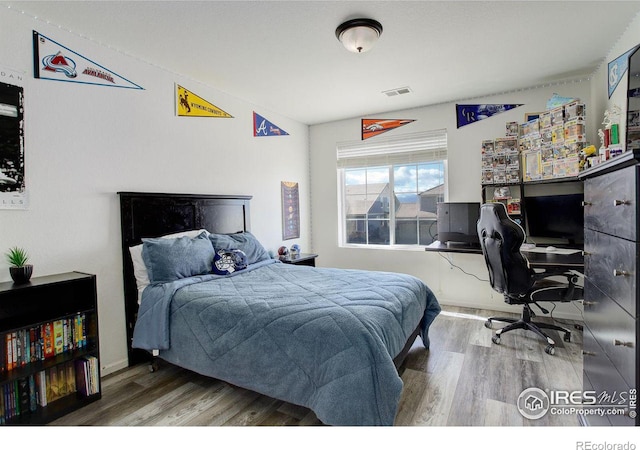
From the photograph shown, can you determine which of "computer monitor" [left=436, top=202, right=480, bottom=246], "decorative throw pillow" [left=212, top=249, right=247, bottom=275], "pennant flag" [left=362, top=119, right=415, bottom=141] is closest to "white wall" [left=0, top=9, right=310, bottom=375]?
"decorative throw pillow" [left=212, top=249, right=247, bottom=275]

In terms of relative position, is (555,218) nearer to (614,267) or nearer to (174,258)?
(614,267)

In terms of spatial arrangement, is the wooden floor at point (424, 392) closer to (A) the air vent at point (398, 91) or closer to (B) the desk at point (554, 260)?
(B) the desk at point (554, 260)

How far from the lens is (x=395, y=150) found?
444cm

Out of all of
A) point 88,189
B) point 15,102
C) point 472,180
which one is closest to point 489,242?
point 472,180

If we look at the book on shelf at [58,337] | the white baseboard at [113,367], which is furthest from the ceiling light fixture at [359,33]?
the white baseboard at [113,367]

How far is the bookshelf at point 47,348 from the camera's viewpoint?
6.01ft

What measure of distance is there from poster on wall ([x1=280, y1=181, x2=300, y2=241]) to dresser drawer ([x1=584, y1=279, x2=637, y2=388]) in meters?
3.49

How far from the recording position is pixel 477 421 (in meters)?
1.86

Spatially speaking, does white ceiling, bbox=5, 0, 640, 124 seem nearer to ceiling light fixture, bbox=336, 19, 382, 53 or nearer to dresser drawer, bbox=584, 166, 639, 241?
ceiling light fixture, bbox=336, 19, 382, 53

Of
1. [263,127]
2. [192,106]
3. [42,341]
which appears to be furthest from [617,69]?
[42,341]

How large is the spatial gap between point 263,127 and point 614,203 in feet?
12.1

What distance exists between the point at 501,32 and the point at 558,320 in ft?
9.78

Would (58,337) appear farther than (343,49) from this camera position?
No

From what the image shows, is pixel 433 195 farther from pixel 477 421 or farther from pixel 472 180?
pixel 477 421
